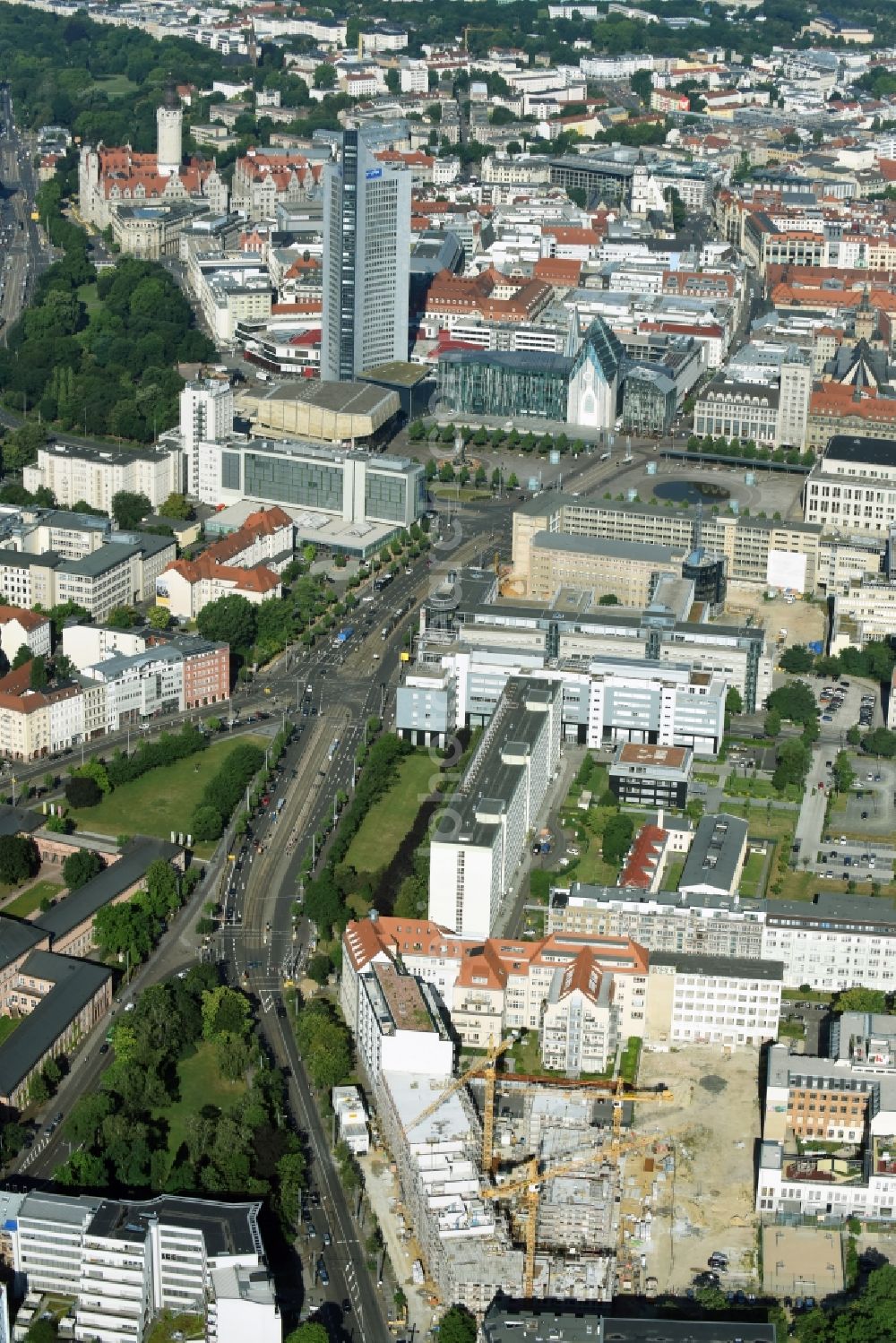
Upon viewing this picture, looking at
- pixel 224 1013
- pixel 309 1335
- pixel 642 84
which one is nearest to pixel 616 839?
pixel 224 1013

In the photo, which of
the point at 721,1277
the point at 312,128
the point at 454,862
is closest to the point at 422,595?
the point at 454,862

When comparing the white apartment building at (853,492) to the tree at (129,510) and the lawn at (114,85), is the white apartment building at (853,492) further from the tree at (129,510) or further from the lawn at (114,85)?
the lawn at (114,85)

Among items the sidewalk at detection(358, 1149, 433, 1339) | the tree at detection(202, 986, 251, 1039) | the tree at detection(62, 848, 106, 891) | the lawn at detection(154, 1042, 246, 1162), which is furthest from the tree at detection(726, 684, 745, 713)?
the sidewalk at detection(358, 1149, 433, 1339)

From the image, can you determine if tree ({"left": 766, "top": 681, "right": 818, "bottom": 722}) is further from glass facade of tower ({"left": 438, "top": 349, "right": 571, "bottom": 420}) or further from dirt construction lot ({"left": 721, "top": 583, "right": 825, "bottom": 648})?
glass facade of tower ({"left": 438, "top": 349, "right": 571, "bottom": 420})

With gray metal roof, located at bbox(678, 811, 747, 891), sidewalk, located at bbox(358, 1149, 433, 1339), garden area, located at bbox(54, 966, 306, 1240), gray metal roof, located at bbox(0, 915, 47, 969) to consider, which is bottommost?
sidewalk, located at bbox(358, 1149, 433, 1339)

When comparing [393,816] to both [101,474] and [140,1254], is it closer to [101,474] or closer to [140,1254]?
[140,1254]

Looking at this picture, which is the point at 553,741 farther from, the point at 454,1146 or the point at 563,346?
the point at 563,346
